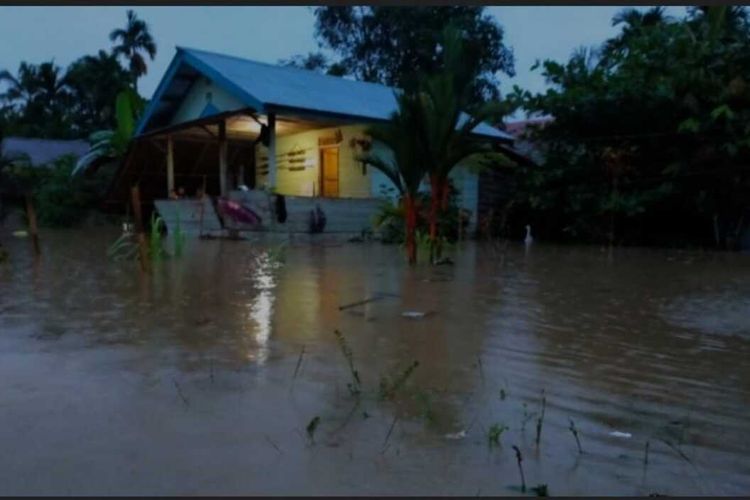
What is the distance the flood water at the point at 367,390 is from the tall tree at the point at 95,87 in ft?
115

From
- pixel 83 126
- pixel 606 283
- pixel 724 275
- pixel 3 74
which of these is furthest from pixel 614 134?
pixel 3 74

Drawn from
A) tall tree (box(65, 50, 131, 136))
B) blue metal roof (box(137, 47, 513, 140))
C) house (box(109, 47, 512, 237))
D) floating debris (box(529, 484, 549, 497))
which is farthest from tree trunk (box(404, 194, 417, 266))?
tall tree (box(65, 50, 131, 136))

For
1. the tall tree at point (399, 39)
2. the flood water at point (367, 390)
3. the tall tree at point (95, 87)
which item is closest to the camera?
the flood water at point (367, 390)

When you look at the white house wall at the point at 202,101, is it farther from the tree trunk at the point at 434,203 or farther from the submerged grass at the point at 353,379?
the submerged grass at the point at 353,379

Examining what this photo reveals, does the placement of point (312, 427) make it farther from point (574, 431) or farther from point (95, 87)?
point (95, 87)

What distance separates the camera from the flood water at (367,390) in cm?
212

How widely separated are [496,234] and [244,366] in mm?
14166

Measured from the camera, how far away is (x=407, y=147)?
876 cm

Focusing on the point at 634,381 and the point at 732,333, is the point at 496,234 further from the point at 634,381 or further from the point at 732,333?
the point at 634,381

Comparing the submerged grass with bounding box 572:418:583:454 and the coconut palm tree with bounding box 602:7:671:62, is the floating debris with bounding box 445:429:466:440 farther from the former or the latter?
the coconut palm tree with bounding box 602:7:671:62

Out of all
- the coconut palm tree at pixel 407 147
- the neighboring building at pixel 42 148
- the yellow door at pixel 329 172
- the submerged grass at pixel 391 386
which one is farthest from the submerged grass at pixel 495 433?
the neighboring building at pixel 42 148

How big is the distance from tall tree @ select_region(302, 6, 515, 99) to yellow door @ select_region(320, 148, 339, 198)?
8.66 m

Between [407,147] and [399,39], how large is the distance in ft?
66.5

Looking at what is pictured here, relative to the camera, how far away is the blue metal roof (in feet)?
51.9
